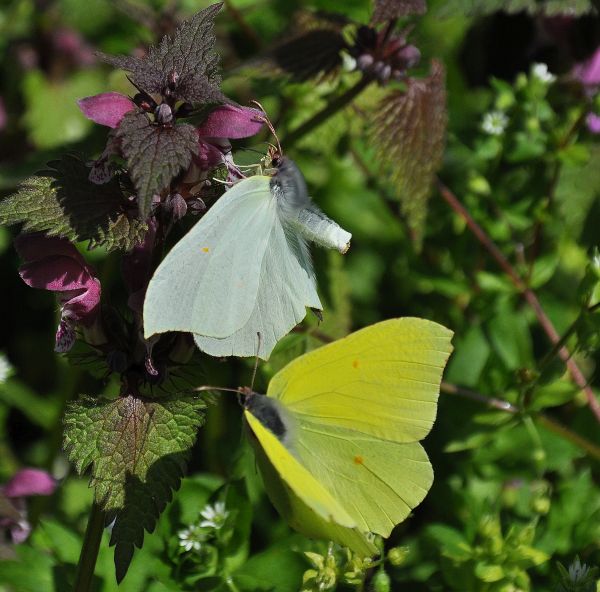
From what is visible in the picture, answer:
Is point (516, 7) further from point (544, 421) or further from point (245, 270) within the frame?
point (245, 270)

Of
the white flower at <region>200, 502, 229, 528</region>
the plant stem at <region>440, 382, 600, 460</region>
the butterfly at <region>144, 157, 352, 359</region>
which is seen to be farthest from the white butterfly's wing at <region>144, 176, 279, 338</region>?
the plant stem at <region>440, 382, 600, 460</region>

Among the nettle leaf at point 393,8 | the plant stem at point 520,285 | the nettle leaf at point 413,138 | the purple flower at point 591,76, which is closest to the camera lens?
the nettle leaf at point 393,8

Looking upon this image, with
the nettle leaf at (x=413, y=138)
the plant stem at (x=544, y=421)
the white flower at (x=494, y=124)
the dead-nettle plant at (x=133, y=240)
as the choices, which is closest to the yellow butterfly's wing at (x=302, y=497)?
the dead-nettle plant at (x=133, y=240)

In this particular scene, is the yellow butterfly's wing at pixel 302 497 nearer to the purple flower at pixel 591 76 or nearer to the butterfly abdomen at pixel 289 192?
the butterfly abdomen at pixel 289 192

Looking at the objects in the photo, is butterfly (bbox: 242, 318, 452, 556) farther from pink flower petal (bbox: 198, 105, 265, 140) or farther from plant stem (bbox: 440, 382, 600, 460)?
plant stem (bbox: 440, 382, 600, 460)

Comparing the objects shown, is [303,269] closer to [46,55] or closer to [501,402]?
[501,402]

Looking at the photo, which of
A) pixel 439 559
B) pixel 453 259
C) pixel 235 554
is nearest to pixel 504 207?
pixel 453 259
